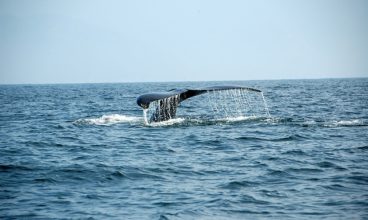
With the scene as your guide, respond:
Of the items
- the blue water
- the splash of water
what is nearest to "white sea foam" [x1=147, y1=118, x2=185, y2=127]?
the blue water

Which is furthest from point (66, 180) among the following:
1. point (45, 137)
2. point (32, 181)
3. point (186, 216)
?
point (45, 137)

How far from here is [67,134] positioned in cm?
1698

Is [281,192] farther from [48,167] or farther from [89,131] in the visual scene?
[89,131]

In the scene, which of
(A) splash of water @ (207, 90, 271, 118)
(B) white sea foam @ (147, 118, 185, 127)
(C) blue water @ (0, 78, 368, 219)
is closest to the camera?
(C) blue water @ (0, 78, 368, 219)

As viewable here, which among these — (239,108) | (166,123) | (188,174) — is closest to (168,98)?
(166,123)

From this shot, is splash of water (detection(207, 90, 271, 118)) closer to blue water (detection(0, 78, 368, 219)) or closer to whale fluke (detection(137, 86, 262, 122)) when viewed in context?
whale fluke (detection(137, 86, 262, 122))

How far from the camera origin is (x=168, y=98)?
17.2m

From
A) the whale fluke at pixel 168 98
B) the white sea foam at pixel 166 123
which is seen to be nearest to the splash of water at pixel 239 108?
the whale fluke at pixel 168 98

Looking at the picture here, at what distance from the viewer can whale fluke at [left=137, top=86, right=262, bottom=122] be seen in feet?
44.7

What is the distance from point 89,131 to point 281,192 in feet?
34.0

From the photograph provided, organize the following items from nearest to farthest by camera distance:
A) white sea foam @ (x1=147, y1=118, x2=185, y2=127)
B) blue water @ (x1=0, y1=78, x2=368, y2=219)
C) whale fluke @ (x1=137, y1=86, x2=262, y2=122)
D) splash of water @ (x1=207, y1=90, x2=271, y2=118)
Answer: blue water @ (x1=0, y1=78, x2=368, y2=219), whale fluke @ (x1=137, y1=86, x2=262, y2=122), white sea foam @ (x1=147, y1=118, x2=185, y2=127), splash of water @ (x1=207, y1=90, x2=271, y2=118)

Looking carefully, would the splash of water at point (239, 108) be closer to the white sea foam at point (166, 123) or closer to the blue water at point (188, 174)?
the white sea foam at point (166, 123)

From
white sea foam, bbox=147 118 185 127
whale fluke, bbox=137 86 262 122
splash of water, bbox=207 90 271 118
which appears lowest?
splash of water, bbox=207 90 271 118

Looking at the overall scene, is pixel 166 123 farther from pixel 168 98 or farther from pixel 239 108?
pixel 239 108
